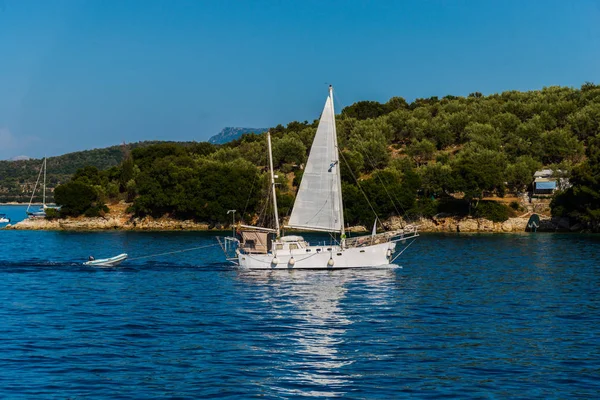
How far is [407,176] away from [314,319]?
7340cm

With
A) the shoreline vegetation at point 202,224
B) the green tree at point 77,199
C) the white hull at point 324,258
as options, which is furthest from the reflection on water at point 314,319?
the green tree at point 77,199

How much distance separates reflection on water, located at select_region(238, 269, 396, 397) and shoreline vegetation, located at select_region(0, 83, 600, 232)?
4520cm

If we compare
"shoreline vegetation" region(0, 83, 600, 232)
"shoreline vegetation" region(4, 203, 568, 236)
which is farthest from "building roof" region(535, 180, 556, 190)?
"shoreline vegetation" region(4, 203, 568, 236)

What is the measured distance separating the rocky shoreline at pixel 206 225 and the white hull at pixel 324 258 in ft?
152

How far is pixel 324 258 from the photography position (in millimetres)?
51656

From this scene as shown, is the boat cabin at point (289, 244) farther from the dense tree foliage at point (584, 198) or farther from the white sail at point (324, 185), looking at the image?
the dense tree foliage at point (584, 198)

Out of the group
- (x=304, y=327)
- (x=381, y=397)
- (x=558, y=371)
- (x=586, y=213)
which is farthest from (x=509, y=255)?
(x=381, y=397)

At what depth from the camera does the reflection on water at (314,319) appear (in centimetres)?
2370

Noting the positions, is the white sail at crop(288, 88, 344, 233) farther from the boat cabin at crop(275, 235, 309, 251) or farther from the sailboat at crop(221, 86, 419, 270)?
the boat cabin at crop(275, 235, 309, 251)

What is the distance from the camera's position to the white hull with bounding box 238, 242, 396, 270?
51719 millimetres

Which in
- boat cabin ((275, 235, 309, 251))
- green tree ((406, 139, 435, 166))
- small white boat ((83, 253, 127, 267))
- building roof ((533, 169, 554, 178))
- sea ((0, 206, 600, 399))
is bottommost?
sea ((0, 206, 600, 399))

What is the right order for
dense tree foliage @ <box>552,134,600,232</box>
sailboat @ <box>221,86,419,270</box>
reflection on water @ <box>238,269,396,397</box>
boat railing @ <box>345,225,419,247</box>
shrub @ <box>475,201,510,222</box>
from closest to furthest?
reflection on water @ <box>238,269,396,397</box> → sailboat @ <box>221,86,419,270</box> → boat railing @ <box>345,225,419,247</box> → dense tree foliage @ <box>552,134,600,232</box> → shrub @ <box>475,201,510,222</box>

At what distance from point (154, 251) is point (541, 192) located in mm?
57220

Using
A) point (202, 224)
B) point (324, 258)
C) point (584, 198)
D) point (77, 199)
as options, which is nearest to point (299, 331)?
point (324, 258)
